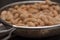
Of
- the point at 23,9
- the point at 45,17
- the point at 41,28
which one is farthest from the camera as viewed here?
the point at 23,9

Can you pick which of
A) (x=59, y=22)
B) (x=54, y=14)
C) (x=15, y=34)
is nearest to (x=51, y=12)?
(x=54, y=14)

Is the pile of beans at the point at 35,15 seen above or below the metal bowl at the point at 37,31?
above

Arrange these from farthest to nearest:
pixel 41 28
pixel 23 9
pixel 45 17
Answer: pixel 23 9 → pixel 45 17 → pixel 41 28

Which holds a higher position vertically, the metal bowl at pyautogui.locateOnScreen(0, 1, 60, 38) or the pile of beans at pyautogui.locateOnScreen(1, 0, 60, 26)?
the pile of beans at pyautogui.locateOnScreen(1, 0, 60, 26)

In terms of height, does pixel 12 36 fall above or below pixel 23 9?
below

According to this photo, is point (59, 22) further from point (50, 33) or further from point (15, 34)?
point (15, 34)

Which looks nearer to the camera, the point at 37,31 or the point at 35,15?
the point at 37,31

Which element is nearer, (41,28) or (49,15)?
(41,28)
